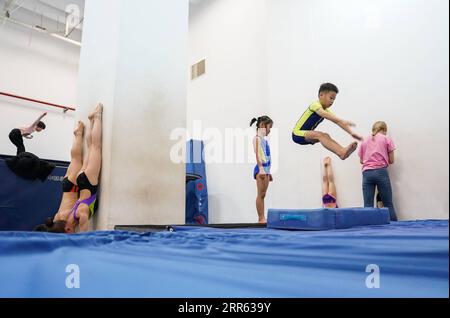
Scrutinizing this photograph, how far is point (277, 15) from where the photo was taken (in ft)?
17.7

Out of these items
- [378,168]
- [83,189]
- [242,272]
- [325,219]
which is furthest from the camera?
[378,168]

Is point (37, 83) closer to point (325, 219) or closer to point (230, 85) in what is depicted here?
point (230, 85)

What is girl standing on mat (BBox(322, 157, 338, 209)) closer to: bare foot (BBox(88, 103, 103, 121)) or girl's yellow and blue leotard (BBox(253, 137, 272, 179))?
girl's yellow and blue leotard (BBox(253, 137, 272, 179))

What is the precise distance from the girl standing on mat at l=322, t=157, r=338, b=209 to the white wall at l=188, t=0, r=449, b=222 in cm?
8

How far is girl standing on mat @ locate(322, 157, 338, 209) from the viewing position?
434 centimetres

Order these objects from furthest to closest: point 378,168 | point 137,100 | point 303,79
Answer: point 303,79, point 378,168, point 137,100

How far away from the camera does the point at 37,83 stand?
743cm

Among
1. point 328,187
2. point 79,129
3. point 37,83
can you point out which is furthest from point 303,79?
point 37,83

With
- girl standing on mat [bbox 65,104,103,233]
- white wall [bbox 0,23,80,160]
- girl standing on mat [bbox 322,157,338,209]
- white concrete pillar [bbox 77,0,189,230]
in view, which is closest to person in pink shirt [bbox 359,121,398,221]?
girl standing on mat [bbox 322,157,338,209]

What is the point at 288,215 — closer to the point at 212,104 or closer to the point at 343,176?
the point at 343,176

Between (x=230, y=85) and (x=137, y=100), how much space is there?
311 cm

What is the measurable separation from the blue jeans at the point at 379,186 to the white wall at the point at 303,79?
17 centimetres

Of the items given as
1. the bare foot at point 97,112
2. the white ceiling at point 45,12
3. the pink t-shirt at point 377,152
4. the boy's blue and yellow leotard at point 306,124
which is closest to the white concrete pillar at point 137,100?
the bare foot at point 97,112
